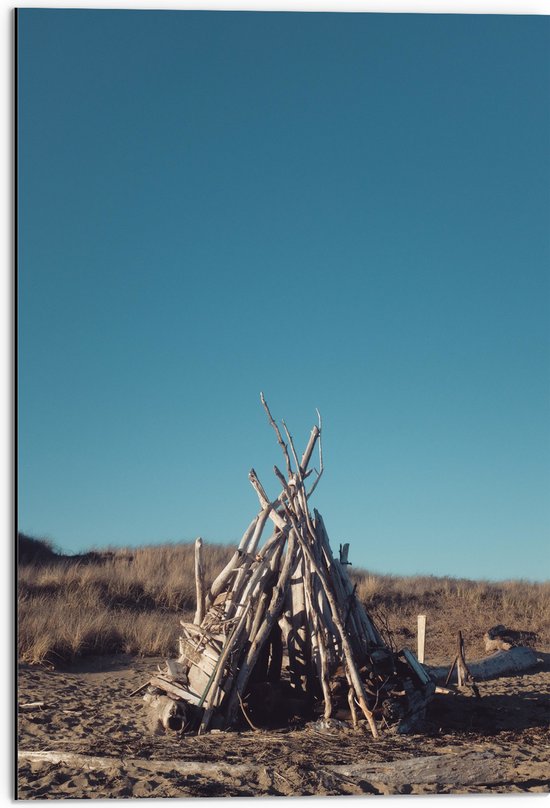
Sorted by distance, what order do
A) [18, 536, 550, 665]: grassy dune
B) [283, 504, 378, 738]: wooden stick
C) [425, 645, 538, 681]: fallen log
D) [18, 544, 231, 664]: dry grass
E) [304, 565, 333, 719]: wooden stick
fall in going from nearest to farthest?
[283, 504, 378, 738]: wooden stick, [304, 565, 333, 719]: wooden stick, [18, 544, 231, 664]: dry grass, [425, 645, 538, 681]: fallen log, [18, 536, 550, 665]: grassy dune

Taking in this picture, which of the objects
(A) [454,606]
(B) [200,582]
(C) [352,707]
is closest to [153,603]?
(A) [454,606]

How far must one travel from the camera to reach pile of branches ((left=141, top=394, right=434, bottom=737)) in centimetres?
656

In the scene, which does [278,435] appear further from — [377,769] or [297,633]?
[377,769]

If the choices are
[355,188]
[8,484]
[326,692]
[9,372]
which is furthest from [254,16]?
[326,692]

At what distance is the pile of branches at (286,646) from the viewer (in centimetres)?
656

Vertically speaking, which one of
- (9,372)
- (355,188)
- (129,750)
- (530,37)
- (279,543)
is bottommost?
(129,750)

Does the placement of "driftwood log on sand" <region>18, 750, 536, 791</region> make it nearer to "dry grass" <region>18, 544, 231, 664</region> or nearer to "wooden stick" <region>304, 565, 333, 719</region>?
"wooden stick" <region>304, 565, 333, 719</region>

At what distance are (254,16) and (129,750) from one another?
5175 mm

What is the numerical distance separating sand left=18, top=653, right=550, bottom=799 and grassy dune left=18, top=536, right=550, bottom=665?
1625mm

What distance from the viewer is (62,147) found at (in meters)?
6.23

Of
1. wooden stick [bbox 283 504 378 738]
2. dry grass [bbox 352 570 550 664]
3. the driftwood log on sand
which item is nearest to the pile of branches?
wooden stick [bbox 283 504 378 738]

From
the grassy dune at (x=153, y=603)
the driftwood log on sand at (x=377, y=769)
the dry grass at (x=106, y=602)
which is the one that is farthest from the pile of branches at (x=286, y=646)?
the dry grass at (x=106, y=602)

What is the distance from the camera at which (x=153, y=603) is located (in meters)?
11.6

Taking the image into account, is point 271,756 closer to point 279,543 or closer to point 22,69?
point 279,543
